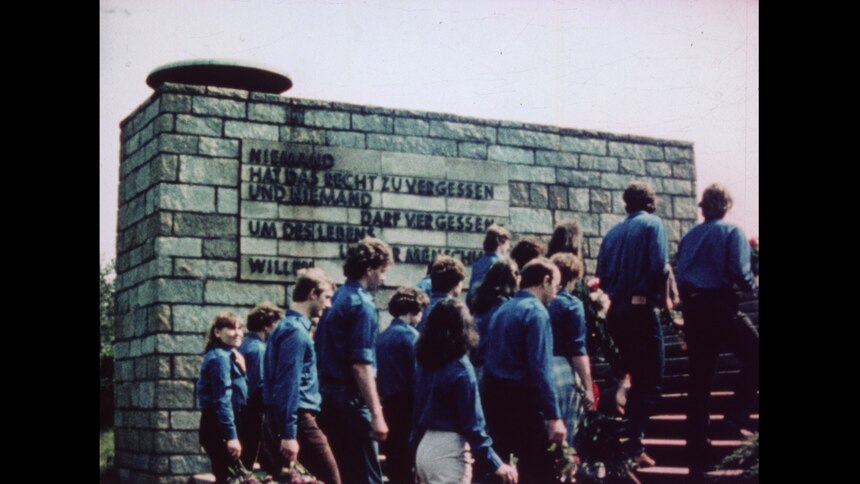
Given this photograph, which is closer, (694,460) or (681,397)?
(694,460)

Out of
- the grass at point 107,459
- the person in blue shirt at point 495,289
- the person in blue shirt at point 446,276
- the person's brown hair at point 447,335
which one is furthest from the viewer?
the grass at point 107,459

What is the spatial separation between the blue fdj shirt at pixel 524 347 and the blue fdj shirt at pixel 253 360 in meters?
2.23

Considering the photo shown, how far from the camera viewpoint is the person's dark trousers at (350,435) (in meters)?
6.28

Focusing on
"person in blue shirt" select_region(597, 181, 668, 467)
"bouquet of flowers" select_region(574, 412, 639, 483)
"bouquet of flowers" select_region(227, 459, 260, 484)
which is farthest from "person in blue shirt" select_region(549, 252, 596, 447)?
"bouquet of flowers" select_region(227, 459, 260, 484)

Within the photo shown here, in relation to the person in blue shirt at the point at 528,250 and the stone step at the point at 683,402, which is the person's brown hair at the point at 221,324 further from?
the stone step at the point at 683,402

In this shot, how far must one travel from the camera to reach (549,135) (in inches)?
494

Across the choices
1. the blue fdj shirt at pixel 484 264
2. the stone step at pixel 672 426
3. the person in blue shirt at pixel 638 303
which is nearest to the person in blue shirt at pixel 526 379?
the person in blue shirt at pixel 638 303

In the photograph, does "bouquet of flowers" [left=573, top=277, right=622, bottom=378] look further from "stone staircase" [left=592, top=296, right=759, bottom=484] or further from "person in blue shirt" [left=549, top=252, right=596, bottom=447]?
"person in blue shirt" [left=549, top=252, right=596, bottom=447]

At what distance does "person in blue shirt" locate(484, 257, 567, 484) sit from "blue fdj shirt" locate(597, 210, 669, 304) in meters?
0.73

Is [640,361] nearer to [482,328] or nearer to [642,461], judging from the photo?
[642,461]

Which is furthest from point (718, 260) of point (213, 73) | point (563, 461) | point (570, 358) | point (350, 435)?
point (213, 73)
